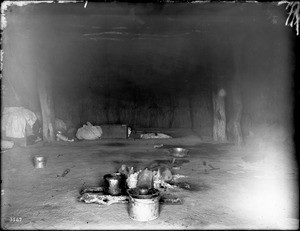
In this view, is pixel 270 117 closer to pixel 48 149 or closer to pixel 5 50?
pixel 48 149

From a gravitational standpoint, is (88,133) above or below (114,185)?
above

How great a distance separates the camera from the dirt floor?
3295 mm

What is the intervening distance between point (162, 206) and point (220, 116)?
5583 mm

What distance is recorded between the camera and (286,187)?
180 inches

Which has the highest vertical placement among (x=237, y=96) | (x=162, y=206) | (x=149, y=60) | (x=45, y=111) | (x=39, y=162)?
(x=149, y=60)

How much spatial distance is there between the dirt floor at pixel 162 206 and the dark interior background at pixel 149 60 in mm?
2391

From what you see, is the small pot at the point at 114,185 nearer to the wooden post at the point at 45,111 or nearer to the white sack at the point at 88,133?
the wooden post at the point at 45,111

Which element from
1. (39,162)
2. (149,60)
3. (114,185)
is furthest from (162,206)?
(149,60)

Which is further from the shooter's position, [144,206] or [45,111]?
[45,111]

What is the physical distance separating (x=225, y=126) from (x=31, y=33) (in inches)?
245

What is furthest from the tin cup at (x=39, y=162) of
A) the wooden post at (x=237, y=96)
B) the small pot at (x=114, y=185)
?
the wooden post at (x=237, y=96)

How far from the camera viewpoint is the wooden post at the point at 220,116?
8.75 meters

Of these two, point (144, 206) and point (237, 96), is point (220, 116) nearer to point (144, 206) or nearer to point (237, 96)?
point (237, 96)

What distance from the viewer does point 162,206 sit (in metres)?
3.71
